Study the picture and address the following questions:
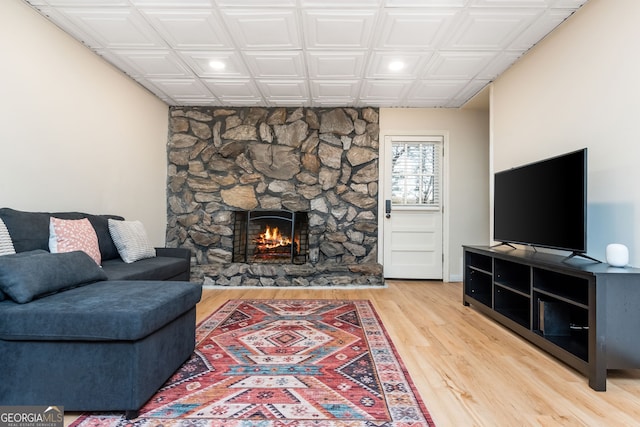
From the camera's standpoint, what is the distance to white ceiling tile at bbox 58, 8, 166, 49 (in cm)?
252

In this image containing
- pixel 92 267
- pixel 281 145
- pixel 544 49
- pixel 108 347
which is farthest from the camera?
pixel 281 145

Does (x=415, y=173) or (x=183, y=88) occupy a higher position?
(x=183, y=88)

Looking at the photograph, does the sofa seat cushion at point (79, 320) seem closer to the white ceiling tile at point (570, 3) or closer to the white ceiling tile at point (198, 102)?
the white ceiling tile at point (570, 3)

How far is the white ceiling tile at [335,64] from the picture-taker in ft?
10.3

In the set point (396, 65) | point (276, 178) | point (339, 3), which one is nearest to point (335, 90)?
point (396, 65)

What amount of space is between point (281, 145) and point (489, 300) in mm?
3178

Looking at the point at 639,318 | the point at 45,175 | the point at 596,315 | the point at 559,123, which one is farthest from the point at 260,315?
the point at 559,123

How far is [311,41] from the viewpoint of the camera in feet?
9.50

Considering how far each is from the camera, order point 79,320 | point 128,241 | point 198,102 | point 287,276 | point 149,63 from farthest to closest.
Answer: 1. point 198,102
2. point 287,276
3. point 149,63
4. point 128,241
5. point 79,320

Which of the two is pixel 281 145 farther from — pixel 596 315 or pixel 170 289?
pixel 596 315

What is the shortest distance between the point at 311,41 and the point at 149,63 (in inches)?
67.5

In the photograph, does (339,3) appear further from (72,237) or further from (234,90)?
(72,237)

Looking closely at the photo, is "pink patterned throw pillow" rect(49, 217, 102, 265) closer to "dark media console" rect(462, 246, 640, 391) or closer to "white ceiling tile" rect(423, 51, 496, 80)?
"dark media console" rect(462, 246, 640, 391)

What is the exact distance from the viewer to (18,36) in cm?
239
